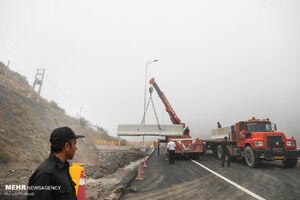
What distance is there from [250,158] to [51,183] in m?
11.6

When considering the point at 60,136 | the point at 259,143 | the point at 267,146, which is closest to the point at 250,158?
the point at 259,143

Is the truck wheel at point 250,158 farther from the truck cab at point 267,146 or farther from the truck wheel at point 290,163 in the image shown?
the truck wheel at point 290,163

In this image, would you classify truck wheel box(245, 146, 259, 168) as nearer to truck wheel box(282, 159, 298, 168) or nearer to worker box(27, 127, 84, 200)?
truck wheel box(282, 159, 298, 168)

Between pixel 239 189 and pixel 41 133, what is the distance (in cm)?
1262

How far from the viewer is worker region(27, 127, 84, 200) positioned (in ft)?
4.95

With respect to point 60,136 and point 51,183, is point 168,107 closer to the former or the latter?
point 60,136

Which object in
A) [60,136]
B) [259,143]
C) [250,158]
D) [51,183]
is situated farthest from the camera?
[250,158]

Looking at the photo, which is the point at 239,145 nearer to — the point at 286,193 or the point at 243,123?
the point at 243,123

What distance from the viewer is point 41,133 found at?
12.3 metres

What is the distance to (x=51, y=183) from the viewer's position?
1.60 metres

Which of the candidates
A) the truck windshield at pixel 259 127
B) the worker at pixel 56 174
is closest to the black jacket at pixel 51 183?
the worker at pixel 56 174

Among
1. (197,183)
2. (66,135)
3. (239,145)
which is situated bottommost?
(197,183)

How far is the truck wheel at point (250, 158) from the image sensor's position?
386 inches

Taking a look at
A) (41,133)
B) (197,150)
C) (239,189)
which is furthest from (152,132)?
(239,189)
